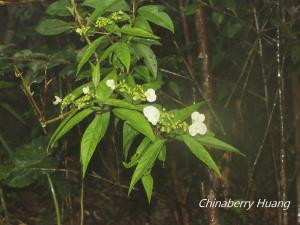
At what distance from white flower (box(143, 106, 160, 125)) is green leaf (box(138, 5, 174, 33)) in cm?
34

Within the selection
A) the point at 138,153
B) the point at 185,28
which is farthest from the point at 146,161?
the point at 185,28

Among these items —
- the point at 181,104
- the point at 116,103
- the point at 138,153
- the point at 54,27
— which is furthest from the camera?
the point at 181,104

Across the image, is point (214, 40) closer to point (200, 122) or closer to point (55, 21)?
point (55, 21)

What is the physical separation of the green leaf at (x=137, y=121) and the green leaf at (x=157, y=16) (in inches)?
14.8

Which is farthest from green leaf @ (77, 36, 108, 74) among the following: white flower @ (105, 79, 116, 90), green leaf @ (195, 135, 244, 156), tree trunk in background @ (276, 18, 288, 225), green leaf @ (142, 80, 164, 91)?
tree trunk in background @ (276, 18, 288, 225)

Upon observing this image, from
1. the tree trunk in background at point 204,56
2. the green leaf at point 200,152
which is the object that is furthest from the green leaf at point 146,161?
the tree trunk in background at point 204,56

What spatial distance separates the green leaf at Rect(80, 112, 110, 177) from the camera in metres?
1.21

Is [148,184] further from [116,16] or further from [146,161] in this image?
[116,16]

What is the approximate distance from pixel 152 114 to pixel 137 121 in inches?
2.5

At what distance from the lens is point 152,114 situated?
4.22ft

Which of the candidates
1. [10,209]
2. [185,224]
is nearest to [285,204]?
[185,224]

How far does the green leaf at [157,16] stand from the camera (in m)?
1.49

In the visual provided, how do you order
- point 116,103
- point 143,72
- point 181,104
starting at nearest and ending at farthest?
point 116,103
point 143,72
point 181,104

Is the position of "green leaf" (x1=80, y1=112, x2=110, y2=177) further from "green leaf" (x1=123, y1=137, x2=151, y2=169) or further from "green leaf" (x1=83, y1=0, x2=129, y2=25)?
"green leaf" (x1=83, y1=0, x2=129, y2=25)
